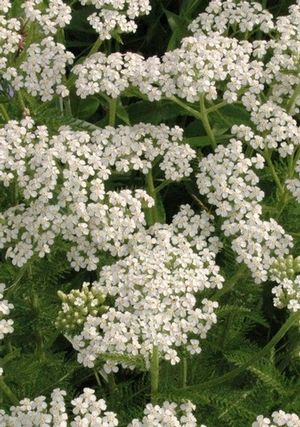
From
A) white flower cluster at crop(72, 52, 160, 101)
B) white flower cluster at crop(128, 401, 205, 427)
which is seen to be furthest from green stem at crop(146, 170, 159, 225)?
white flower cluster at crop(128, 401, 205, 427)

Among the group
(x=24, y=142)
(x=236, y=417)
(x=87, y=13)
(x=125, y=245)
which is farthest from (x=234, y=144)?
(x=87, y=13)

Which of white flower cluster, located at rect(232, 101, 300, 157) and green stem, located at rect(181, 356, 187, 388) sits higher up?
white flower cluster, located at rect(232, 101, 300, 157)

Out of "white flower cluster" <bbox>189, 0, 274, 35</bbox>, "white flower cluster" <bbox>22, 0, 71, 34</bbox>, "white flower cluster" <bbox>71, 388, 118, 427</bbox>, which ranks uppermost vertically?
"white flower cluster" <bbox>189, 0, 274, 35</bbox>

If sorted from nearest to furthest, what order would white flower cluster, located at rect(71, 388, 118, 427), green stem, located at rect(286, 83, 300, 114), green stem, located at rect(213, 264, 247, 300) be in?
white flower cluster, located at rect(71, 388, 118, 427), green stem, located at rect(213, 264, 247, 300), green stem, located at rect(286, 83, 300, 114)

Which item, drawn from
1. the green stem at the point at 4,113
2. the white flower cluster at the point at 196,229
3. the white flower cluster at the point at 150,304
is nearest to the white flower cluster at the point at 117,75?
the green stem at the point at 4,113

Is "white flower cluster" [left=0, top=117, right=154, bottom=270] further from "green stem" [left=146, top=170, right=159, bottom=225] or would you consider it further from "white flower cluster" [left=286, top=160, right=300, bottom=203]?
"white flower cluster" [left=286, top=160, right=300, bottom=203]

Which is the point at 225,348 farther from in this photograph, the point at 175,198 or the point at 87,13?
the point at 87,13
